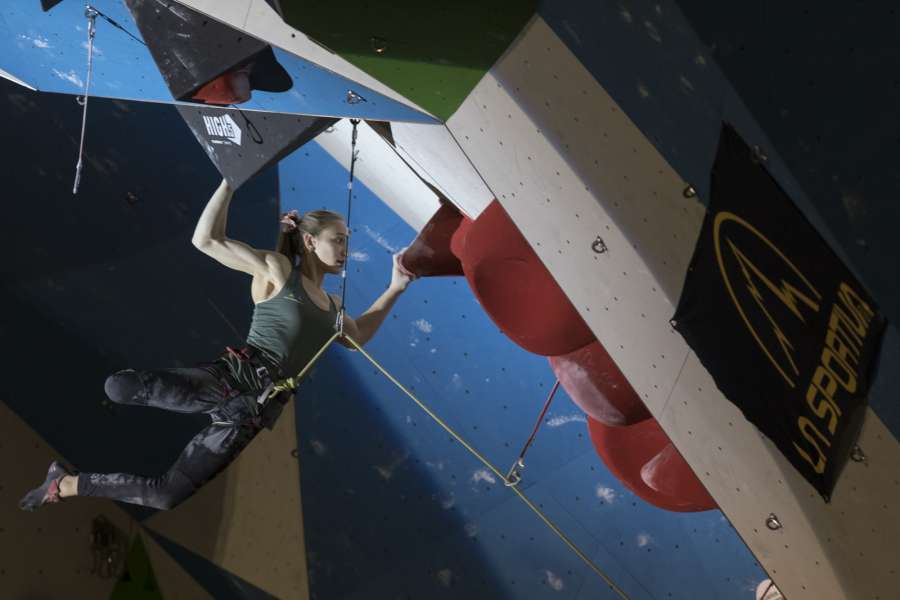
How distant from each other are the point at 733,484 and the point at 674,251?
0.50 metres

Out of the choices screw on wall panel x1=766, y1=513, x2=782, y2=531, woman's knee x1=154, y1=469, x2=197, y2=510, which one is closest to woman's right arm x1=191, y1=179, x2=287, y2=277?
woman's knee x1=154, y1=469, x2=197, y2=510

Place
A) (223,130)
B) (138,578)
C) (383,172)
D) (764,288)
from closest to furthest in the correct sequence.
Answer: (764,288), (223,130), (138,578), (383,172)

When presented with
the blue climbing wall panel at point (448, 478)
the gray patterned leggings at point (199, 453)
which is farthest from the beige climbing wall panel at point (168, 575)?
the gray patterned leggings at point (199, 453)

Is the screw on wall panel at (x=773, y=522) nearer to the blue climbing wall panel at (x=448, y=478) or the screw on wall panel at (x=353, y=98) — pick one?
the screw on wall panel at (x=353, y=98)

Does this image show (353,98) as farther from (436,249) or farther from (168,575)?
(168,575)

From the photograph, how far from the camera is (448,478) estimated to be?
387 cm

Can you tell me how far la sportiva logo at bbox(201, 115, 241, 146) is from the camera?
3.15m

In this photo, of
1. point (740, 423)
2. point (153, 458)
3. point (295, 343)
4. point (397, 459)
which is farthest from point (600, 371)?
point (153, 458)

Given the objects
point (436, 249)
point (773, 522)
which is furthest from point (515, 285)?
point (773, 522)

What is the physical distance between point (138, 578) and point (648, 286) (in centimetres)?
185

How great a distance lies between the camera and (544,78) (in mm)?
2496

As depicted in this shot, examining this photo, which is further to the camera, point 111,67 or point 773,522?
point 111,67

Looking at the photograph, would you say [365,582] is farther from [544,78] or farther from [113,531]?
[544,78]

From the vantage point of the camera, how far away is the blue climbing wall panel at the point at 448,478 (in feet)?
12.3
